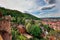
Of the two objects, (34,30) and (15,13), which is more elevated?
(15,13)

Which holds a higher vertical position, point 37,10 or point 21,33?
point 37,10

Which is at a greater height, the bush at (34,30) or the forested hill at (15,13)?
the forested hill at (15,13)

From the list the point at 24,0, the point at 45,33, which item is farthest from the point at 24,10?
the point at 45,33

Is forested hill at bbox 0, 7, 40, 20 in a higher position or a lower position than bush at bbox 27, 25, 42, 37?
higher

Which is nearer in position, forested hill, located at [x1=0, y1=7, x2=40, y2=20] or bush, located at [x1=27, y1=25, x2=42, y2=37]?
forested hill, located at [x1=0, y1=7, x2=40, y2=20]

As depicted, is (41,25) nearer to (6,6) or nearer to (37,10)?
(37,10)

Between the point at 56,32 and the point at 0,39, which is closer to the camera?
the point at 0,39

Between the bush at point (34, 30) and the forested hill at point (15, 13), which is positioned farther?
the bush at point (34, 30)

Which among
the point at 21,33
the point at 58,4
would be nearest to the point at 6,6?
the point at 21,33

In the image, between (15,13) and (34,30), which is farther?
(34,30)
